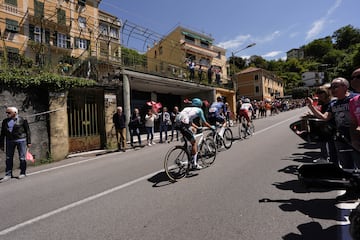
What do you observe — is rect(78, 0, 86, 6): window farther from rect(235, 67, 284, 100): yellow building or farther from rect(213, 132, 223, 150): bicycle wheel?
rect(235, 67, 284, 100): yellow building

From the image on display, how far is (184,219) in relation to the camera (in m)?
3.54

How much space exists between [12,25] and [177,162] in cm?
3136

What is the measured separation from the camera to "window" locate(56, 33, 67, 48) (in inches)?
1233

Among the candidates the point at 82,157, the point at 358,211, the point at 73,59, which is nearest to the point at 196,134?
the point at 358,211

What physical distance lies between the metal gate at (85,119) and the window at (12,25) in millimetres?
23290

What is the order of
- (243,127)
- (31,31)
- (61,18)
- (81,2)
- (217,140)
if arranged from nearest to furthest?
(217,140) → (243,127) → (31,31) → (61,18) → (81,2)

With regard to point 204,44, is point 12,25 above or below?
below

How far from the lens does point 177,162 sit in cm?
570

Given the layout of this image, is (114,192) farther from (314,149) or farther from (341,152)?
(314,149)

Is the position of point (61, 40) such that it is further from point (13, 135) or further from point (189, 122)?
point (189, 122)

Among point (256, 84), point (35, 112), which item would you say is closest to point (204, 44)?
point (256, 84)

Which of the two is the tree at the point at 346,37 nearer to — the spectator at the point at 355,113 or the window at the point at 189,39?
the window at the point at 189,39

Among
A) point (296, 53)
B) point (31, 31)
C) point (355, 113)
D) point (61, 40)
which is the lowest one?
point (355, 113)

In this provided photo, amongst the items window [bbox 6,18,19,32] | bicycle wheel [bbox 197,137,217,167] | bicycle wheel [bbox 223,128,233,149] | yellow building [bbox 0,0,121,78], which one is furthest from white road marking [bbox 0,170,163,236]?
window [bbox 6,18,19,32]
